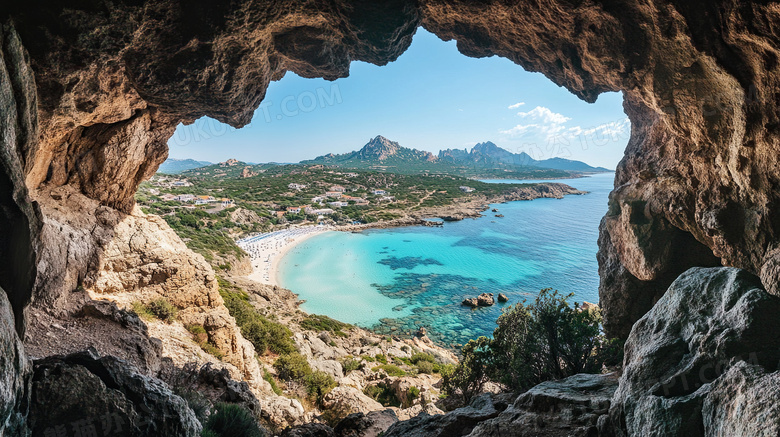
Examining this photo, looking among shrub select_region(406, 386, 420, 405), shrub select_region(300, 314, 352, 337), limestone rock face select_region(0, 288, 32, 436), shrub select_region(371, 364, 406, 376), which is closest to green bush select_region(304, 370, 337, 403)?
shrub select_region(406, 386, 420, 405)

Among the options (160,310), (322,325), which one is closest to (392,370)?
(322,325)

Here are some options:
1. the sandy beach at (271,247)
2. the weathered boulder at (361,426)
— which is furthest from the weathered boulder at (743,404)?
the sandy beach at (271,247)

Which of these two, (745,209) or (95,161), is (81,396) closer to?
(95,161)

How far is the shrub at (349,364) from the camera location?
54.7 ft

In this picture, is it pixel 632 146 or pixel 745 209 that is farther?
pixel 632 146

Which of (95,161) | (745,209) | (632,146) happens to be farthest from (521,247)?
(95,161)

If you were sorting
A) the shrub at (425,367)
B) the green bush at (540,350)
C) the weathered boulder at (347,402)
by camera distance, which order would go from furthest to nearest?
the shrub at (425,367) < the weathered boulder at (347,402) < the green bush at (540,350)

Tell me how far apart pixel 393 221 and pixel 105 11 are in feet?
209

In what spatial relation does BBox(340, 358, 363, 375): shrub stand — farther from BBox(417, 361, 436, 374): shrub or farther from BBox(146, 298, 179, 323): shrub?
BBox(146, 298, 179, 323): shrub

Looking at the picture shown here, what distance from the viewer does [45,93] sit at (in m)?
6.42

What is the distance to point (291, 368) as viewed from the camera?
42.3 feet

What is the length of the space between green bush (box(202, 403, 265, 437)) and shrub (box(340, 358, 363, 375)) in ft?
33.7

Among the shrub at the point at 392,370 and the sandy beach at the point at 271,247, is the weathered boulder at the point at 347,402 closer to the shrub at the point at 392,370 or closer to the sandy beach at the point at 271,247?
the shrub at the point at 392,370

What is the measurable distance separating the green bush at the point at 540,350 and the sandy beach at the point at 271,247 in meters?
26.5
